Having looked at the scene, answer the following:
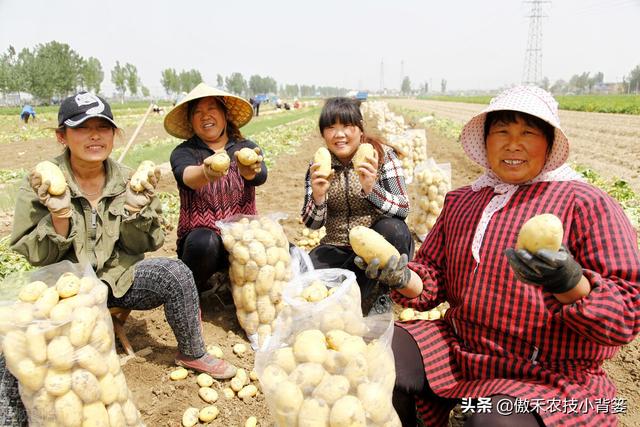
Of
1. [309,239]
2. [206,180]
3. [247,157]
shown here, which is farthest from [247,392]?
[309,239]

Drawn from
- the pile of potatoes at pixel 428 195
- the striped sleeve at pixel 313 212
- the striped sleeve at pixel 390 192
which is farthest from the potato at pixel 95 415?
the pile of potatoes at pixel 428 195

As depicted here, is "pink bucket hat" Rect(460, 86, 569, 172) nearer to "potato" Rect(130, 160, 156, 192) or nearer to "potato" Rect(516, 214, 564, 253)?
"potato" Rect(516, 214, 564, 253)

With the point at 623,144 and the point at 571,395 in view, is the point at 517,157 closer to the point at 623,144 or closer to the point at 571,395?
the point at 571,395

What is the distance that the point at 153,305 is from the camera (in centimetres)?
247

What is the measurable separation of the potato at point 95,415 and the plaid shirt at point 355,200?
5.36 ft

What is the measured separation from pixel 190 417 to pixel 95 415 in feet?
1.81

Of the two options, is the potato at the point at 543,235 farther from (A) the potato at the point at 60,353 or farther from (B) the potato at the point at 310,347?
(A) the potato at the point at 60,353

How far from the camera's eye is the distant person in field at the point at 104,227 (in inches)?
83.8

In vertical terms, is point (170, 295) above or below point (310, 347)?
below

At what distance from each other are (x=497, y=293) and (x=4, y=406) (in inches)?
78.7

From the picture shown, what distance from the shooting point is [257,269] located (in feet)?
9.04

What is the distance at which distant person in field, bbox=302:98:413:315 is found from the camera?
9.56 ft

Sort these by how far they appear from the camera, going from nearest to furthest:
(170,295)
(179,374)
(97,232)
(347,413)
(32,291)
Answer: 1. (347,413)
2. (32,291)
3. (97,232)
4. (170,295)
5. (179,374)

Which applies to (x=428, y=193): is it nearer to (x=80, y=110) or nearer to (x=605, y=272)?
(x=605, y=272)
